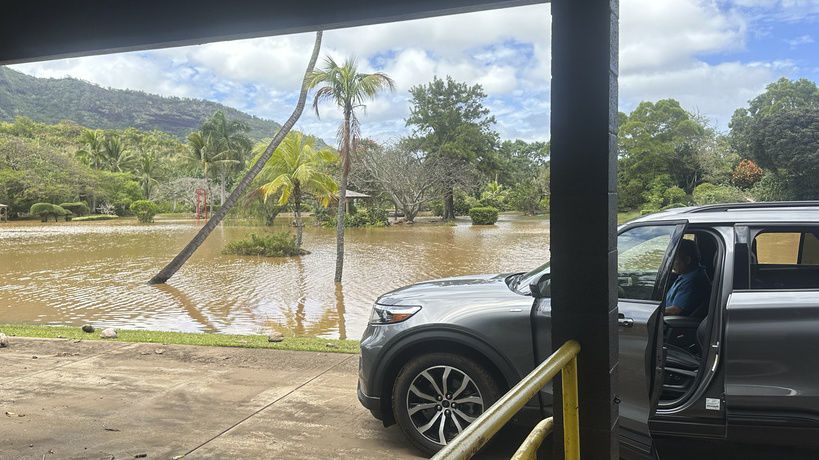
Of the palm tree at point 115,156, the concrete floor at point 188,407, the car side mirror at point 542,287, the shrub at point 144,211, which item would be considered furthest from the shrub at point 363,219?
the palm tree at point 115,156

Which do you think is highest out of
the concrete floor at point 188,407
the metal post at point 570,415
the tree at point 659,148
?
the tree at point 659,148

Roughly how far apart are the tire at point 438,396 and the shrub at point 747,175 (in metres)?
37.8

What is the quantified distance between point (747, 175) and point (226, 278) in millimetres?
31950

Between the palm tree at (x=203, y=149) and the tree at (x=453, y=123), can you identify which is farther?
the palm tree at (x=203, y=149)

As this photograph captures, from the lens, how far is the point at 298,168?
85.3ft

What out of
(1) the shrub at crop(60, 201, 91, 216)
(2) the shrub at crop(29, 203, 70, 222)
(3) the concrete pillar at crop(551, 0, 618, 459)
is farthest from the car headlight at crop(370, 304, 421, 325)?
(1) the shrub at crop(60, 201, 91, 216)

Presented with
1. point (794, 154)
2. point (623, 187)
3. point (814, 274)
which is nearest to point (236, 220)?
point (623, 187)

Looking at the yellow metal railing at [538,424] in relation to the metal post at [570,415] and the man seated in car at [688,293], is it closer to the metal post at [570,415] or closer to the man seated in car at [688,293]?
the metal post at [570,415]

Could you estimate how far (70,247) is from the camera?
1160 inches

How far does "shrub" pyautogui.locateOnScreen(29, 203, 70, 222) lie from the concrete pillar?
207 ft

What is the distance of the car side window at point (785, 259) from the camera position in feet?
10.9

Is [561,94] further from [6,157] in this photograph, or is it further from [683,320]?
[6,157]

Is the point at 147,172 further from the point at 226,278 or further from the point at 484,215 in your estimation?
the point at 226,278

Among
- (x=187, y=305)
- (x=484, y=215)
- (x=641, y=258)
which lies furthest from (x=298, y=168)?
(x=641, y=258)
